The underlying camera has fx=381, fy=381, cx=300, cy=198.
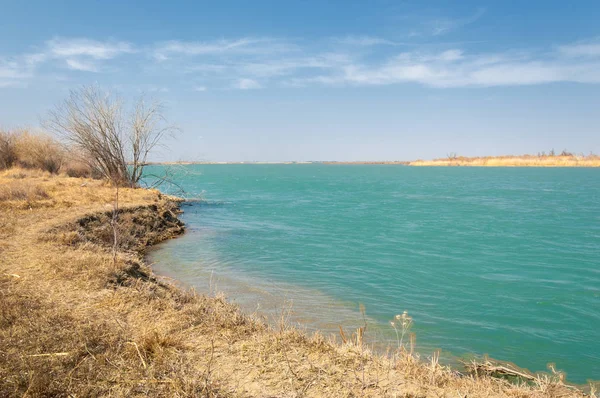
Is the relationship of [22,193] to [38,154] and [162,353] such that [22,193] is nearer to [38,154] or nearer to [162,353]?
[162,353]

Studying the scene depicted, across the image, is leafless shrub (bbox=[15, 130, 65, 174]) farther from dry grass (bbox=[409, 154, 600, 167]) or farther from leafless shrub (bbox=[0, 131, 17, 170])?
dry grass (bbox=[409, 154, 600, 167])

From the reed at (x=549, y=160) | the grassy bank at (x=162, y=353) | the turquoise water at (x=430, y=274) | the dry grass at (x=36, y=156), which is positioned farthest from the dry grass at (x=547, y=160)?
the grassy bank at (x=162, y=353)

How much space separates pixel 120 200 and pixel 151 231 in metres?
3.23

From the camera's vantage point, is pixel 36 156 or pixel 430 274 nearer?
pixel 430 274

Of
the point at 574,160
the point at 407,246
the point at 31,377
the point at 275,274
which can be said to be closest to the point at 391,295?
the point at 275,274

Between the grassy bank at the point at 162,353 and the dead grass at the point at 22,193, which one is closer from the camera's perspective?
the grassy bank at the point at 162,353

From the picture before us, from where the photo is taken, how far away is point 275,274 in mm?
12523

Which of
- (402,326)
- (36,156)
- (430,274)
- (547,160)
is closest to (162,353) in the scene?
(402,326)

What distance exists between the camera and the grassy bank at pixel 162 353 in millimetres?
4055

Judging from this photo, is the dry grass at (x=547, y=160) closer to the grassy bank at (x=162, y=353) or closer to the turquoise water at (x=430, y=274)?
the turquoise water at (x=430, y=274)

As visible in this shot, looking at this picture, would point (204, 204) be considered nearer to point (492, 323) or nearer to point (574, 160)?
point (492, 323)

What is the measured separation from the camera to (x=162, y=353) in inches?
185

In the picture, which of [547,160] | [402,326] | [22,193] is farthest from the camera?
[547,160]

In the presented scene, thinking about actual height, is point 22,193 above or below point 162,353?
above
